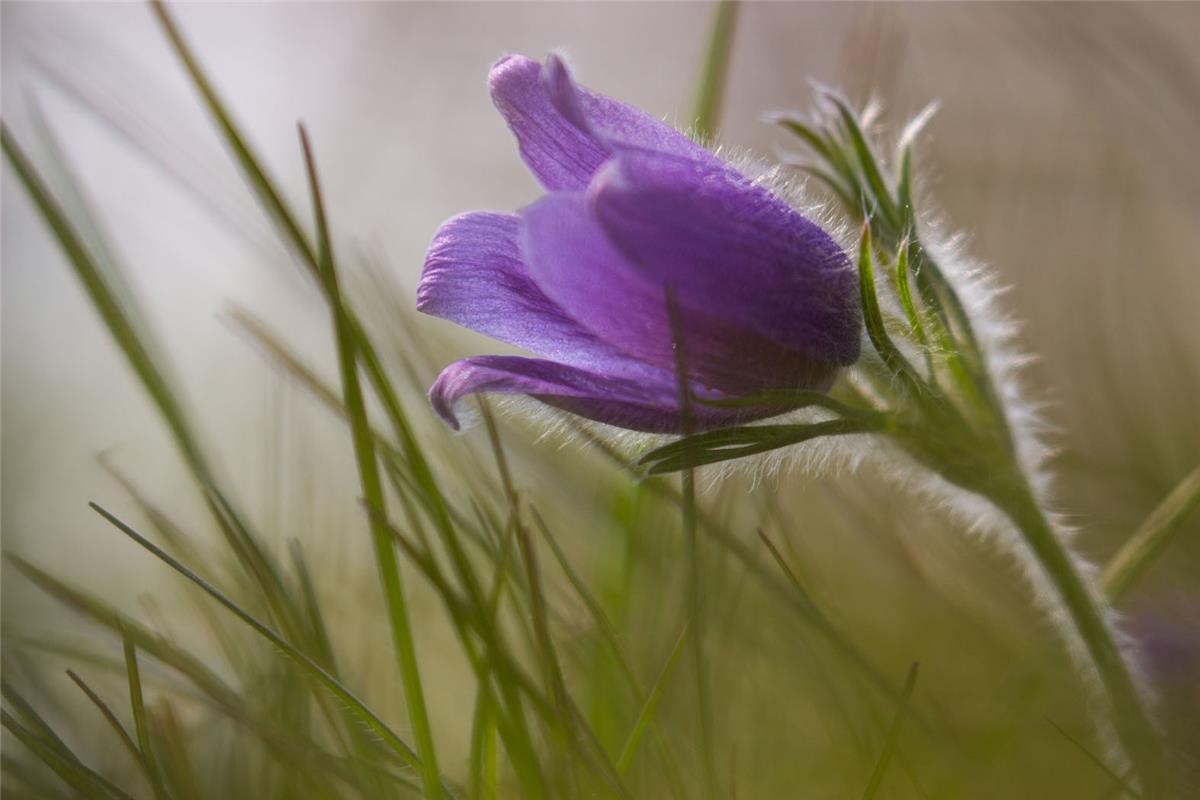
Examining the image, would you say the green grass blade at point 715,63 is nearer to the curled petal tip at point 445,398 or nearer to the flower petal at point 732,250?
the flower petal at point 732,250

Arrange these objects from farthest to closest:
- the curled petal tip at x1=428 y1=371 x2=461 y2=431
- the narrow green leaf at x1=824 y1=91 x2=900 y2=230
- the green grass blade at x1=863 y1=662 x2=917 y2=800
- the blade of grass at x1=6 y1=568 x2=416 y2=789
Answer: the narrow green leaf at x1=824 y1=91 x2=900 y2=230, the curled petal tip at x1=428 y1=371 x2=461 y2=431, the blade of grass at x1=6 y1=568 x2=416 y2=789, the green grass blade at x1=863 y1=662 x2=917 y2=800

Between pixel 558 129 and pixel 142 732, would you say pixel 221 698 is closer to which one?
pixel 142 732

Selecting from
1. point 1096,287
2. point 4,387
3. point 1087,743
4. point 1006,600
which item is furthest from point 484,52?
point 1087,743

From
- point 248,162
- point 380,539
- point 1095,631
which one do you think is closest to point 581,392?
point 380,539


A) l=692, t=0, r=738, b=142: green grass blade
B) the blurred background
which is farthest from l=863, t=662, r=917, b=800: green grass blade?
l=692, t=0, r=738, b=142: green grass blade

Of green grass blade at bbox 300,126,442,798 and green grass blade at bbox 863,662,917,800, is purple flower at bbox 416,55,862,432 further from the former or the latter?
green grass blade at bbox 863,662,917,800

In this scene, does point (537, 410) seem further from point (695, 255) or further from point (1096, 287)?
point (1096, 287)
